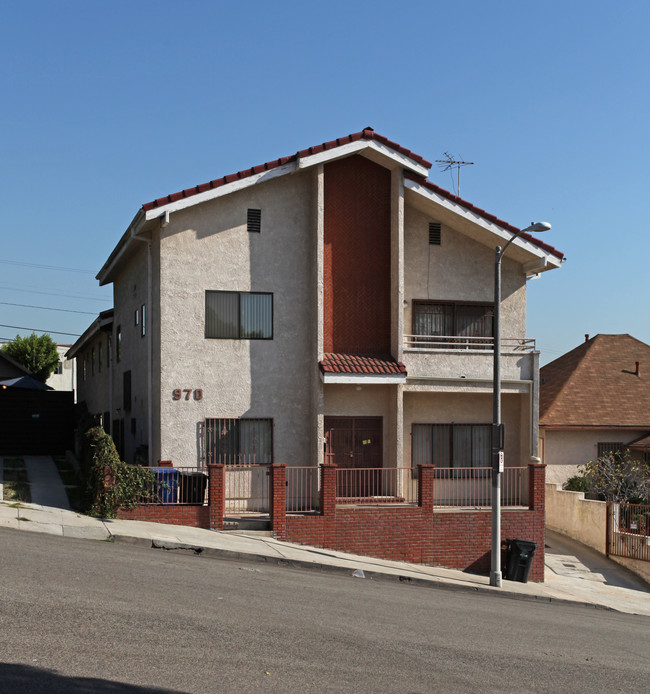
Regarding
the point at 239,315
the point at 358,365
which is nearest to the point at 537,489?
the point at 358,365

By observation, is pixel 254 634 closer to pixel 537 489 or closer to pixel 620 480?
pixel 537 489

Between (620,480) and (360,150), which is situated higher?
(360,150)

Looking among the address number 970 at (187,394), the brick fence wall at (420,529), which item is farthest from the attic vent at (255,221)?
the brick fence wall at (420,529)

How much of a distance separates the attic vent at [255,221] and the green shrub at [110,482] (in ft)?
22.2

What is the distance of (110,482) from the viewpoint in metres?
17.5

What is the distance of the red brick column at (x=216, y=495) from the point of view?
18.1 m

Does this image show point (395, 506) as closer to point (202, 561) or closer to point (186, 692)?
point (202, 561)

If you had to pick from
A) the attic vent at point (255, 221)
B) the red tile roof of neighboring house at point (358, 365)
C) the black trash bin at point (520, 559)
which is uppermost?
the attic vent at point (255, 221)

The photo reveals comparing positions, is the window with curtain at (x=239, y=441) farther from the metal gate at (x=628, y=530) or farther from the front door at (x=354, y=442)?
the metal gate at (x=628, y=530)

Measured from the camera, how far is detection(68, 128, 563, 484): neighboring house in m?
20.8

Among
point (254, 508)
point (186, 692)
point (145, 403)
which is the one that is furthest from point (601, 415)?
point (186, 692)

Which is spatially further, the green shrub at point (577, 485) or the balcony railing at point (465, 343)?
the green shrub at point (577, 485)

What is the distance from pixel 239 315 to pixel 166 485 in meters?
5.06

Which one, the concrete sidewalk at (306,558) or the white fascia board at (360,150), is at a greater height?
the white fascia board at (360,150)
